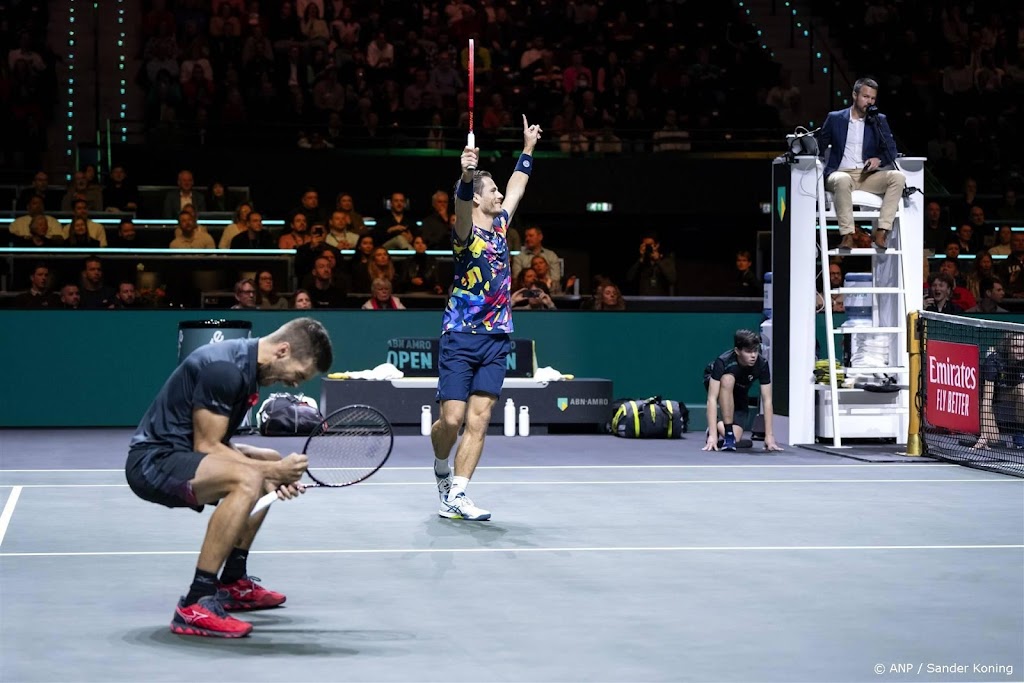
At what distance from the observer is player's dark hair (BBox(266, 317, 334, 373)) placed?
243 inches

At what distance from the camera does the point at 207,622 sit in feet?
20.2

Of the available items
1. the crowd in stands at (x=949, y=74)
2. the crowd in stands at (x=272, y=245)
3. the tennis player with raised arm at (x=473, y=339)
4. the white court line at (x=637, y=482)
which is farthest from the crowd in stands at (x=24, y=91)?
the tennis player with raised arm at (x=473, y=339)

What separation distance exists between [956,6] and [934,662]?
22192 millimetres

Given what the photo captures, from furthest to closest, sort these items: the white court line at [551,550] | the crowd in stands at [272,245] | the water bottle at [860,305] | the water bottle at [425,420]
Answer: the crowd in stands at [272,245], the water bottle at [425,420], the water bottle at [860,305], the white court line at [551,550]

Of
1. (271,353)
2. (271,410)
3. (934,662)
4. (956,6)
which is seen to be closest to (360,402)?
(271,410)

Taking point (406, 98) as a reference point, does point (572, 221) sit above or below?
below

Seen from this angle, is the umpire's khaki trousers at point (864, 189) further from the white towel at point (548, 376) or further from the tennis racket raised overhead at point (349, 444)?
the tennis racket raised overhead at point (349, 444)

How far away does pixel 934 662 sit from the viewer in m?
5.76

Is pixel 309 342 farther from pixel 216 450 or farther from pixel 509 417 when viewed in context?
pixel 509 417

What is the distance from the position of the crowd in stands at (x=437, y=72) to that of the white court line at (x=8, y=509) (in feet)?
35.5

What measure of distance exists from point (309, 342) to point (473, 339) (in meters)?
3.30

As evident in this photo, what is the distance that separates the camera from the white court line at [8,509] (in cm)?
899

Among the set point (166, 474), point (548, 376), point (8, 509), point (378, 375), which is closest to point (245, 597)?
point (166, 474)

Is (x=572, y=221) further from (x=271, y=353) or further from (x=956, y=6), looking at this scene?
(x=271, y=353)
